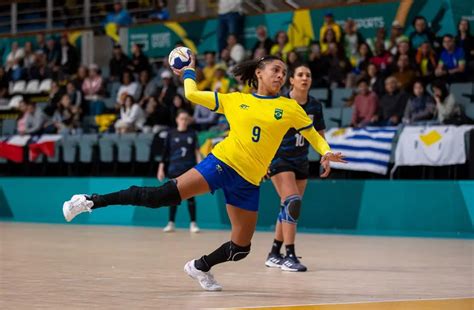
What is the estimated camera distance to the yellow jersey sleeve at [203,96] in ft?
28.2

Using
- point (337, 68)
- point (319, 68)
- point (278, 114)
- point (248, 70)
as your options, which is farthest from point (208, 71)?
point (278, 114)

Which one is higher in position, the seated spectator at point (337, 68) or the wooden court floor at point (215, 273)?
the seated spectator at point (337, 68)

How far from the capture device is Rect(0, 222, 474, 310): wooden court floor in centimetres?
809

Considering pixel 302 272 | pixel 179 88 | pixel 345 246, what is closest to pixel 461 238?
pixel 345 246

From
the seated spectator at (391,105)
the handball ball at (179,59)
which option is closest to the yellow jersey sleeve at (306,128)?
the handball ball at (179,59)

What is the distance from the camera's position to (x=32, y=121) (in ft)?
81.4

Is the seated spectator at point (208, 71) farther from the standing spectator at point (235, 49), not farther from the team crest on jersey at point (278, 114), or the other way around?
the team crest on jersey at point (278, 114)

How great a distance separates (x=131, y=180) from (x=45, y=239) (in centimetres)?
512

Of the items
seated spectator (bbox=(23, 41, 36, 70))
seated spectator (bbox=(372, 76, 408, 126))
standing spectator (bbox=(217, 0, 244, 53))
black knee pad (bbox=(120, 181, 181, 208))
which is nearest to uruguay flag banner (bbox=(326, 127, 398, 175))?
seated spectator (bbox=(372, 76, 408, 126))

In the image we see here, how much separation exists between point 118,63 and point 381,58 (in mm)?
7902

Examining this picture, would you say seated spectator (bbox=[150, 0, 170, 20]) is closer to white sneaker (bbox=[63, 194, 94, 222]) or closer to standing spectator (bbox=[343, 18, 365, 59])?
standing spectator (bbox=[343, 18, 365, 59])

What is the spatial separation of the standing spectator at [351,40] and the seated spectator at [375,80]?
1471mm

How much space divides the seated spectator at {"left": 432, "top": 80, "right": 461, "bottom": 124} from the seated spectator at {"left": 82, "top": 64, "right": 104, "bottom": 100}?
386 inches

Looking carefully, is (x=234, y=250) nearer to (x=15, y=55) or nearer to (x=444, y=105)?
(x=444, y=105)
